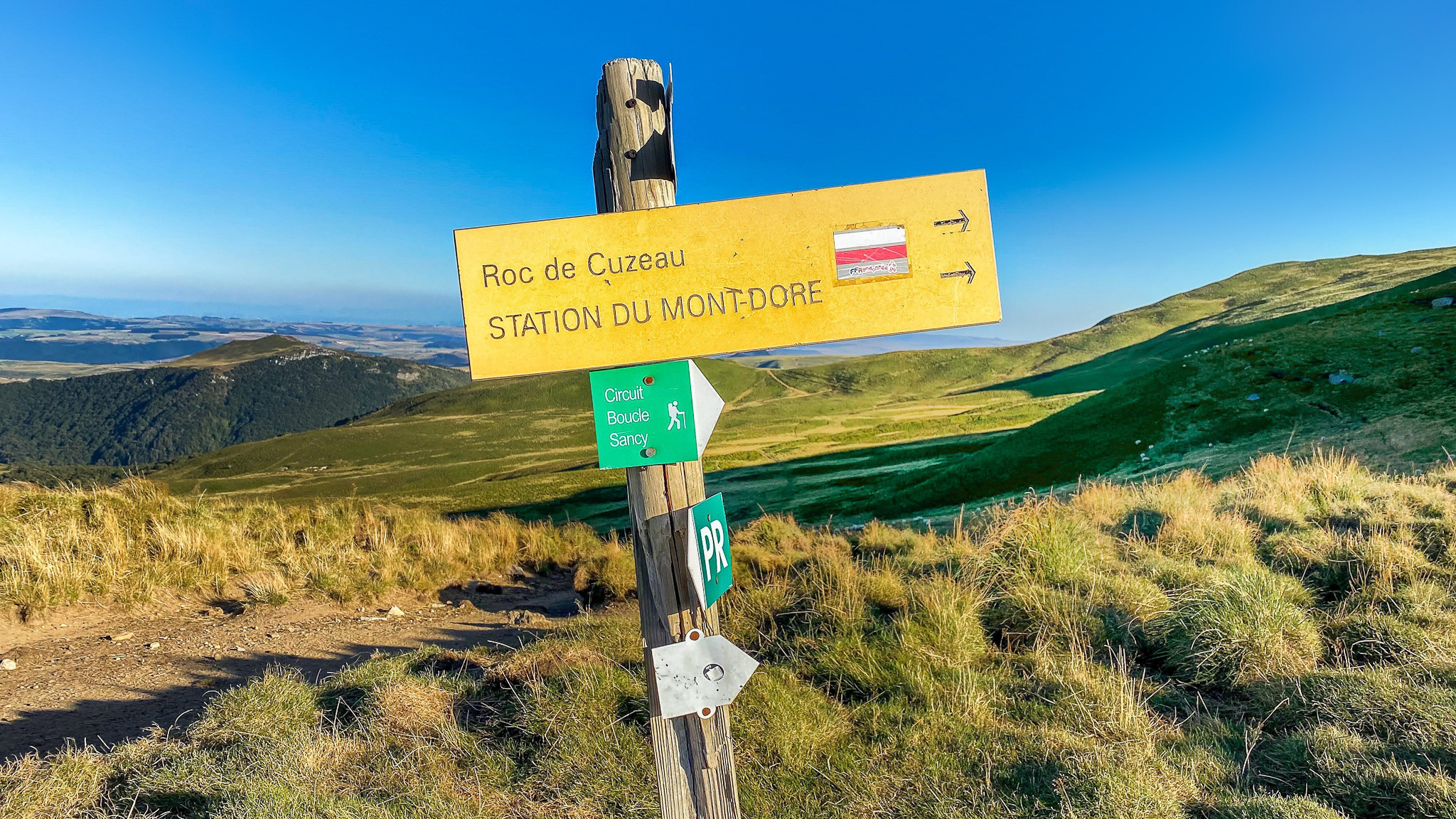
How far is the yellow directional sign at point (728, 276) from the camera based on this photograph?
8.53 ft

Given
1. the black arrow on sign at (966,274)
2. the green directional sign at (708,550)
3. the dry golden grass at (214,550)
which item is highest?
the black arrow on sign at (966,274)

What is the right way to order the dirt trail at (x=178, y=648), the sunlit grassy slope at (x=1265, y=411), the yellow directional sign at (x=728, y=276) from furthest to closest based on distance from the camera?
the sunlit grassy slope at (x=1265, y=411), the dirt trail at (x=178, y=648), the yellow directional sign at (x=728, y=276)

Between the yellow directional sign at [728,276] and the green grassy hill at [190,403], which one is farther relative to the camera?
the green grassy hill at [190,403]

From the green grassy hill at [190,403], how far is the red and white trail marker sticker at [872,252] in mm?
114652

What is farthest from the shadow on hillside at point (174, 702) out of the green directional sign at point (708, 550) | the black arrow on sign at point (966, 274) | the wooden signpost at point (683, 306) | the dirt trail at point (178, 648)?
the black arrow on sign at point (966, 274)

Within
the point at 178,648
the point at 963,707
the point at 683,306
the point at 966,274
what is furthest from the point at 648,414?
the point at 178,648

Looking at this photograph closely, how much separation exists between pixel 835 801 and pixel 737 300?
99.9 inches

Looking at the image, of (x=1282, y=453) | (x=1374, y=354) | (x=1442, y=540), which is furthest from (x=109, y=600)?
(x=1374, y=354)

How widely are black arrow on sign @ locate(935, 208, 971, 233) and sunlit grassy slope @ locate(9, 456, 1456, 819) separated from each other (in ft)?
8.50

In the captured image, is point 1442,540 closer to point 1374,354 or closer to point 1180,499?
point 1180,499

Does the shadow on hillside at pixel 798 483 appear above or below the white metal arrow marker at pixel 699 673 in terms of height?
below

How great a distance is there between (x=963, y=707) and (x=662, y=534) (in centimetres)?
248

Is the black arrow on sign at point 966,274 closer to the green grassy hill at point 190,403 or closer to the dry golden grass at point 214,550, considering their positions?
the dry golden grass at point 214,550

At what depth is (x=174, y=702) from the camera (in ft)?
17.9
